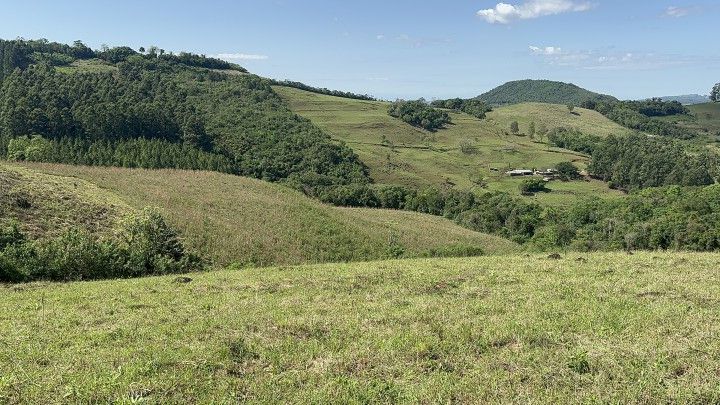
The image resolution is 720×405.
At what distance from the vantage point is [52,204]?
1784 inches

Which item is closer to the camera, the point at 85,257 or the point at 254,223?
the point at 85,257

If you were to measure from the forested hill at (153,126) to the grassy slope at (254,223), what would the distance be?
29270mm

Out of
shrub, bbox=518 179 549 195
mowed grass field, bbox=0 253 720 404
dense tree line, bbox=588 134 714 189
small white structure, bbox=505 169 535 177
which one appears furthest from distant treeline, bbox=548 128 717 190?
mowed grass field, bbox=0 253 720 404

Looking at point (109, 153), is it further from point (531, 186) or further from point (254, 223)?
point (531, 186)

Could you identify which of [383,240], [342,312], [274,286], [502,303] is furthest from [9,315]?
[383,240]

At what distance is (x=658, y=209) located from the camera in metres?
104

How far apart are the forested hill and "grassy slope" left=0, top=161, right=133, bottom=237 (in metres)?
45.4

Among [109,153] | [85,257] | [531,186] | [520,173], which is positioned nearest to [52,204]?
[85,257]

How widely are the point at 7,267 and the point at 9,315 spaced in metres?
14.2

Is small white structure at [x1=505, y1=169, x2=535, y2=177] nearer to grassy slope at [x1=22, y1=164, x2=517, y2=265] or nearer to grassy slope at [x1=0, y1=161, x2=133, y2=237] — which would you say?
grassy slope at [x1=22, y1=164, x2=517, y2=265]

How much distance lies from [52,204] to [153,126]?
95.2 meters

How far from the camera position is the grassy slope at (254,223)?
5200cm

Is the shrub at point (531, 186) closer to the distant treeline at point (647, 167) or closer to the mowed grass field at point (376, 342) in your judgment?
the distant treeline at point (647, 167)

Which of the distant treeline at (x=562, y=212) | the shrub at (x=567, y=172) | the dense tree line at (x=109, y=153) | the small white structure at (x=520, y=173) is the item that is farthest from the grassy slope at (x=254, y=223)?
the shrub at (x=567, y=172)
